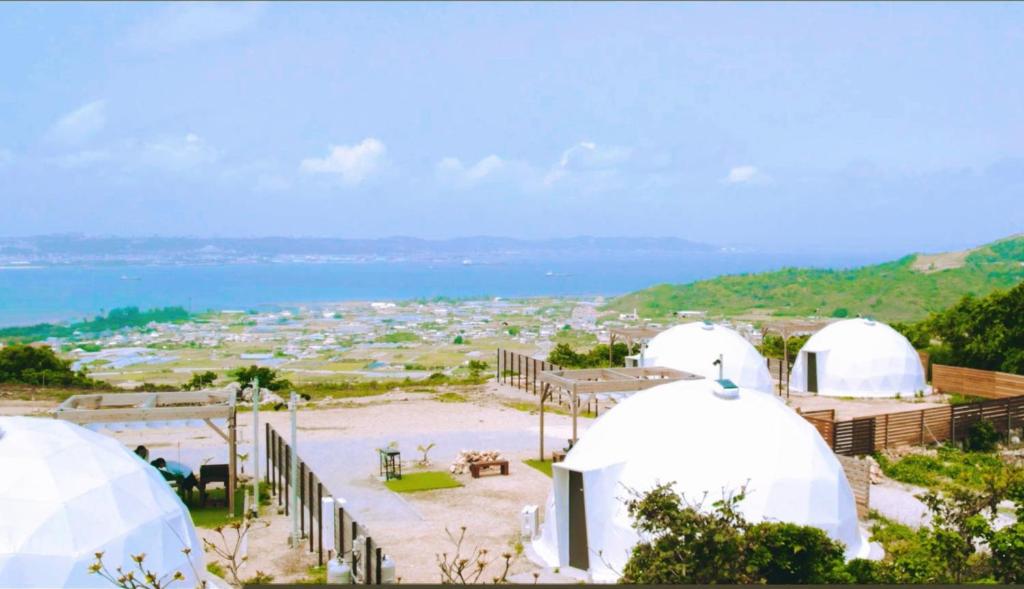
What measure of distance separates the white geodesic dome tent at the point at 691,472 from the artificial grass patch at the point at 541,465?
6.16m

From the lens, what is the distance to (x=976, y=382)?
33469 mm

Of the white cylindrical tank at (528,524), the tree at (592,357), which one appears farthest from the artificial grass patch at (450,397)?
the white cylindrical tank at (528,524)

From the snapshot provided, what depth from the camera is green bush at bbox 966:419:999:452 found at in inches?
933

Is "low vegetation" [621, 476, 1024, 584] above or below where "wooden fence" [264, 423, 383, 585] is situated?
above

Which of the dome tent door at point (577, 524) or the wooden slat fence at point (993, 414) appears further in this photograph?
the wooden slat fence at point (993, 414)

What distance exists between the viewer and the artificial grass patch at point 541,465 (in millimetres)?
21598

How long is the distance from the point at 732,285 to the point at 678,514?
101 m

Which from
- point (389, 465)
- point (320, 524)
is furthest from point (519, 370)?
point (320, 524)

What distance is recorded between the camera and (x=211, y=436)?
2677 cm

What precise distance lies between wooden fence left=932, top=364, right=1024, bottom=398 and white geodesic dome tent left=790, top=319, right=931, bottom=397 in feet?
2.20

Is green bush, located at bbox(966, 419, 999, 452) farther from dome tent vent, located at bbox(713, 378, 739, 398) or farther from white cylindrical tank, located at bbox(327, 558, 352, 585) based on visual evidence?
white cylindrical tank, located at bbox(327, 558, 352, 585)

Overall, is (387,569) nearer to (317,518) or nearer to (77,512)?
(77,512)

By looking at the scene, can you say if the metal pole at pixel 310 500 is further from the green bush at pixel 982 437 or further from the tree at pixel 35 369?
the tree at pixel 35 369

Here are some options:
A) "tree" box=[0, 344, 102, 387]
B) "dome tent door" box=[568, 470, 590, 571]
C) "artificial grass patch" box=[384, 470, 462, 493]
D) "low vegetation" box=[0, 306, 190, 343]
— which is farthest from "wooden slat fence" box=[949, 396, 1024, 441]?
"low vegetation" box=[0, 306, 190, 343]
